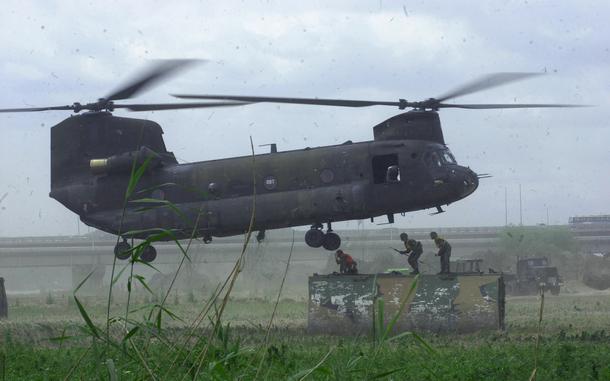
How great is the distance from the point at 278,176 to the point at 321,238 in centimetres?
163

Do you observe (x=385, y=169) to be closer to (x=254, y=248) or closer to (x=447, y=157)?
(x=447, y=157)

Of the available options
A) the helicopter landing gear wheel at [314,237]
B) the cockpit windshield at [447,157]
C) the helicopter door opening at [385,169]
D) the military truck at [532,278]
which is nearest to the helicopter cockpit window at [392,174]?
the helicopter door opening at [385,169]

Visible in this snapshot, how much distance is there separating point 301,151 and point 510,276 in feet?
77.5

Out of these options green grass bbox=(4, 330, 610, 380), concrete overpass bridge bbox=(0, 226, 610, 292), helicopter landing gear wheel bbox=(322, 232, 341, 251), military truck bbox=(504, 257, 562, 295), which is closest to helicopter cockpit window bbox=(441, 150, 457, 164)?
helicopter landing gear wheel bbox=(322, 232, 341, 251)

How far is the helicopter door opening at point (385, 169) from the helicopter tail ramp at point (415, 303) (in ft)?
7.75

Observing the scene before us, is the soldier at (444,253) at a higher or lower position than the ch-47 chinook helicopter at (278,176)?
lower

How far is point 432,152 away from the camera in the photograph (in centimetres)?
1986

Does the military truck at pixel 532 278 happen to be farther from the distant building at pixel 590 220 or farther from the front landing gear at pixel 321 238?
the distant building at pixel 590 220

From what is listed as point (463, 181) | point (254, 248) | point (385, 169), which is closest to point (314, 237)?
point (385, 169)

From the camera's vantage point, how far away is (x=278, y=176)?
20453 mm

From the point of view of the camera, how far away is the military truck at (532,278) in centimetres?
4156

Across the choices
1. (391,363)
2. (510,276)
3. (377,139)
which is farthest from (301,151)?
(510,276)

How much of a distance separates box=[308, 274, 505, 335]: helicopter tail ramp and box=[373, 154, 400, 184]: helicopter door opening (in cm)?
236

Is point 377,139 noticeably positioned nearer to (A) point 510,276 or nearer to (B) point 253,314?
(B) point 253,314
